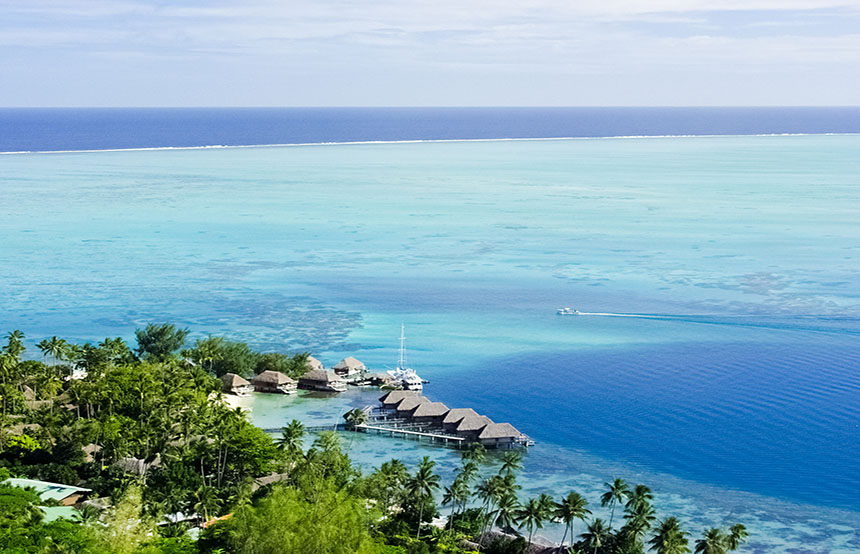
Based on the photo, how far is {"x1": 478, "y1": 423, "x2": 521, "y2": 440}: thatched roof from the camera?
31.2 metres

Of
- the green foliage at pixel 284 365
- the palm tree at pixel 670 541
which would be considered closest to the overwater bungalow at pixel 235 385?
the green foliage at pixel 284 365

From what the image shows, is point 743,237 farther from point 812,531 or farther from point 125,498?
point 125,498

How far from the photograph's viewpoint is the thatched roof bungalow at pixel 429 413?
33.3 metres

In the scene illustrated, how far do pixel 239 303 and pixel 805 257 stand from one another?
1417 inches

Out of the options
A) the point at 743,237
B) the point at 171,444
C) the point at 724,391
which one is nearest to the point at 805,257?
the point at 743,237

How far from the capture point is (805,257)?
201 feet

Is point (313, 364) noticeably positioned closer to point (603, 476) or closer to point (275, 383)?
point (275, 383)

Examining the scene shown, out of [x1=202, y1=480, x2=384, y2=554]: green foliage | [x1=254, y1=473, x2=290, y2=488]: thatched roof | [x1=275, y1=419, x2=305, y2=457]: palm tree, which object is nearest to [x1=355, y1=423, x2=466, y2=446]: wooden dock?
[x1=275, y1=419, x2=305, y2=457]: palm tree

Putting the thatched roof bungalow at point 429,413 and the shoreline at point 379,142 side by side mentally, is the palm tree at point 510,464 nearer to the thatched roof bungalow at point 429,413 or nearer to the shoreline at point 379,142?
the thatched roof bungalow at point 429,413

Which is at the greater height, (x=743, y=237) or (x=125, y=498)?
(x=743, y=237)

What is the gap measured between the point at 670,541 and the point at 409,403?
13.1 m

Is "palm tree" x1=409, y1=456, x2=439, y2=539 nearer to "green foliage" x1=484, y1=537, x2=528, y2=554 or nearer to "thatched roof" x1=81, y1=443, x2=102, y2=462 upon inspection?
"green foliage" x1=484, y1=537, x2=528, y2=554

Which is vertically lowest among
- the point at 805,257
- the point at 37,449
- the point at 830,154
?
the point at 37,449

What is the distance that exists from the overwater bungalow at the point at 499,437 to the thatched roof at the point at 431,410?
2.27 m
